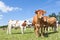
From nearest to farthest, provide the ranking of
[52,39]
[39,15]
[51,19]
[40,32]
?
1. [52,39]
2. [39,15]
3. [40,32]
4. [51,19]

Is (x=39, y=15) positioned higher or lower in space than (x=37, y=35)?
higher

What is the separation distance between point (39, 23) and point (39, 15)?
919 millimetres

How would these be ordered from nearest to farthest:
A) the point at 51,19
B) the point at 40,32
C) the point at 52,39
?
the point at 52,39
the point at 40,32
the point at 51,19

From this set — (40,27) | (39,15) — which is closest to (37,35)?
(40,27)

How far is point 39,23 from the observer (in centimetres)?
1448

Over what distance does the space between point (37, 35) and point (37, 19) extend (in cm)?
128

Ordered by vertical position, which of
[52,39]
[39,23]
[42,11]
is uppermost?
[42,11]

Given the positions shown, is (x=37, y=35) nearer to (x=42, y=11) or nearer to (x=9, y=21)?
(x=42, y=11)

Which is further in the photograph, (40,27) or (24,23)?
(24,23)

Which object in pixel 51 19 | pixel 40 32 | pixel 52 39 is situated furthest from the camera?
pixel 51 19

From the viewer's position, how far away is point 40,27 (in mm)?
14656

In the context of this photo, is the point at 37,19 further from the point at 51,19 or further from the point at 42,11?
the point at 51,19

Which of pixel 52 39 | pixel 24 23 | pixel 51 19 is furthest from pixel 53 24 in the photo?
pixel 52 39

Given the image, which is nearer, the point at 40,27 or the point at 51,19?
the point at 40,27
